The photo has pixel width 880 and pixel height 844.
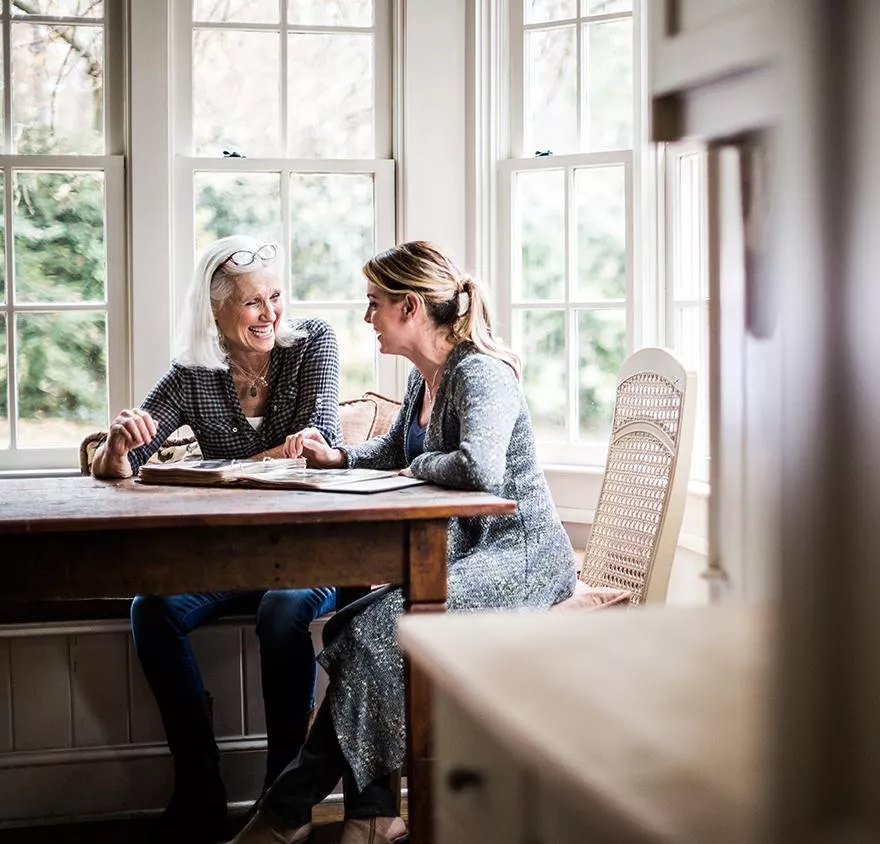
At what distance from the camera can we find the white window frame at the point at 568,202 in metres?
3.10

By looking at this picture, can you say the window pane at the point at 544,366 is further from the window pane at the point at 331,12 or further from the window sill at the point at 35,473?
the window sill at the point at 35,473

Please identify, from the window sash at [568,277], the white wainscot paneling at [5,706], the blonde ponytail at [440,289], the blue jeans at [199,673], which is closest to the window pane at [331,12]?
the window sash at [568,277]

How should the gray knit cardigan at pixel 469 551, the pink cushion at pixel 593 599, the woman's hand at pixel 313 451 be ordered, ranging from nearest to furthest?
the gray knit cardigan at pixel 469 551 < the pink cushion at pixel 593 599 < the woman's hand at pixel 313 451

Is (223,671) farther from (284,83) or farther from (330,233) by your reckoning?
(284,83)

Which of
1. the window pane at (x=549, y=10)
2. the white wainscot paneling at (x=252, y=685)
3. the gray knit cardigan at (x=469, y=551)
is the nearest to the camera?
the gray knit cardigan at (x=469, y=551)

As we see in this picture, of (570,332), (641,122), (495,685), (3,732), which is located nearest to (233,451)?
(3,732)

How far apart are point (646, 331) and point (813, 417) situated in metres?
2.98

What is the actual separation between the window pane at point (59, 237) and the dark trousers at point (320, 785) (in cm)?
175

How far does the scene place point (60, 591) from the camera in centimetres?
181

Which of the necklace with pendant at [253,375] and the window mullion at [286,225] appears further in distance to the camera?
the window mullion at [286,225]

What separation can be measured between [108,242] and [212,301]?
73 cm

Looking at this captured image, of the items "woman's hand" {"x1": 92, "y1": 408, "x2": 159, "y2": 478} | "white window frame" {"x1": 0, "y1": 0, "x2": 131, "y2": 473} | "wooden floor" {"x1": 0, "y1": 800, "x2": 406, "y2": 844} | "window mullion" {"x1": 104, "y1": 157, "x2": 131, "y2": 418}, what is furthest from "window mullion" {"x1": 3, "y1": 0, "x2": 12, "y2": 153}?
"wooden floor" {"x1": 0, "y1": 800, "x2": 406, "y2": 844}

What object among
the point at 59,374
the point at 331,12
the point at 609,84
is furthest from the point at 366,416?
the point at 331,12

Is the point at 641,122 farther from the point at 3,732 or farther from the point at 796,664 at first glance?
the point at 796,664
